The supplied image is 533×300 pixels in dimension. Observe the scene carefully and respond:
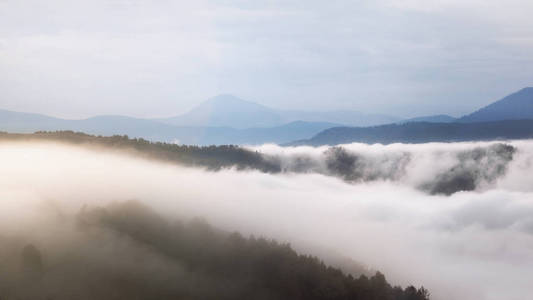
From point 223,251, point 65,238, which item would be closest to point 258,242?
point 223,251

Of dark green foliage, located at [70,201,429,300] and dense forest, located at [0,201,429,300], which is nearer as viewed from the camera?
dense forest, located at [0,201,429,300]

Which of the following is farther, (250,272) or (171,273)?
(250,272)

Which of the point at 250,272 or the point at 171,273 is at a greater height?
the point at 250,272

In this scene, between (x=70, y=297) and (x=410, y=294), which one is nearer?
(x=70, y=297)

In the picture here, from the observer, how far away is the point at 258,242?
7564 inches

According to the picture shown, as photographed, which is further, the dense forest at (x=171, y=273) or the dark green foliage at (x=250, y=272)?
the dark green foliage at (x=250, y=272)

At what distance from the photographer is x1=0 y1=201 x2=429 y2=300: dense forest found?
501 feet

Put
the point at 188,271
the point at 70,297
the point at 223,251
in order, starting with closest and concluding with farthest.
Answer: the point at 70,297, the point at 188,271, the point at 223,251

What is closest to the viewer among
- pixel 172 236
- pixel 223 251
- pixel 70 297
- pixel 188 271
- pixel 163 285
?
pixel 70 297

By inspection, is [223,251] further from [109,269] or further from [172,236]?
[109,269]

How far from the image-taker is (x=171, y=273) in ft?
549

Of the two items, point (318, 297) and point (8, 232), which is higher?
point (8, 232)

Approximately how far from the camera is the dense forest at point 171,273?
153m

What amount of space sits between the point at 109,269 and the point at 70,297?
22572mm
